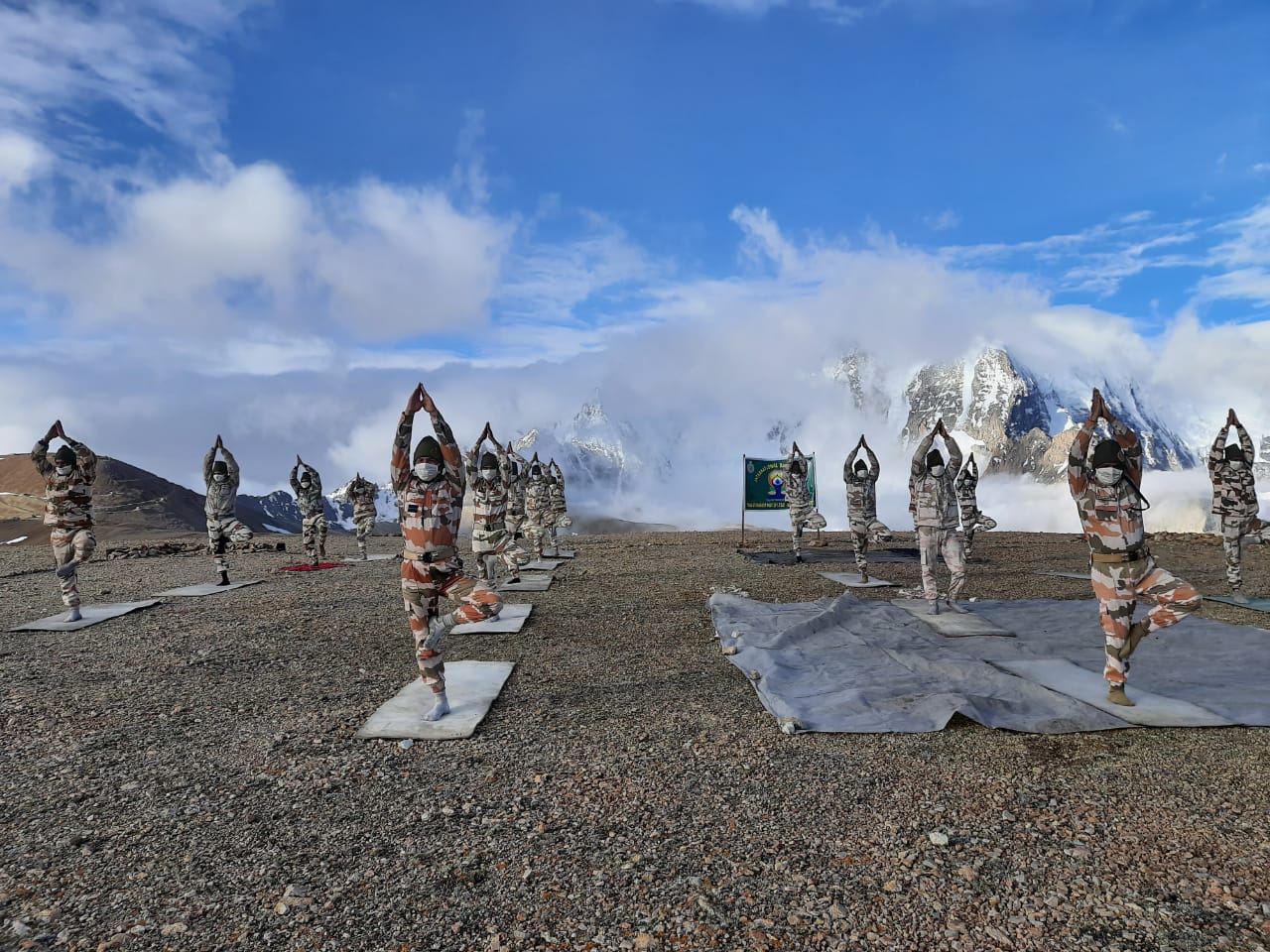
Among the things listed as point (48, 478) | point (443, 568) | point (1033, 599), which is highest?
point (48, 478)

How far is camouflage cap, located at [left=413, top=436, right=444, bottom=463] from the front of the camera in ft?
23.9

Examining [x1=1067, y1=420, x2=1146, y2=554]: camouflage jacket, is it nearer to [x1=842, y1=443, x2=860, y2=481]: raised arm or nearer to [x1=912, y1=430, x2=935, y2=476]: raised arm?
[x1=912, y1=430, x2=935, y2=476]: raised arm

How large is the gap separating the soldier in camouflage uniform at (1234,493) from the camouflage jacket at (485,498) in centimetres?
1486

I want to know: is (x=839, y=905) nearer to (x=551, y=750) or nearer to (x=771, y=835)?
(x=771, y=835)

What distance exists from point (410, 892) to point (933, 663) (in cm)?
705

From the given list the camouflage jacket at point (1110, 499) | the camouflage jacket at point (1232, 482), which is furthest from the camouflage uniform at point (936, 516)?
the camouflage jacket at point (1232, 482)

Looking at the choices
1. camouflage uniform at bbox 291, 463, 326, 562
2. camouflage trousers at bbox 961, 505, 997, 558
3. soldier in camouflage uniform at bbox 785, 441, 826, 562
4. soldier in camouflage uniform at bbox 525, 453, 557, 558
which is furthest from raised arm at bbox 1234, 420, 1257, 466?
camouflage uniform at bbox 291, 463, 326, 562

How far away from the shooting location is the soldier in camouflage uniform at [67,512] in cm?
1190

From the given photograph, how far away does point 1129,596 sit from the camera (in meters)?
7.21

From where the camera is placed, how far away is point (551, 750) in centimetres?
638

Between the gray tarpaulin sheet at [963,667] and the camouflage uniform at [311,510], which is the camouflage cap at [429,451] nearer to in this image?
the gray tarpaulin sheet at [963,667]

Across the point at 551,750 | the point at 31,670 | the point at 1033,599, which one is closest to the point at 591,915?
the point at 551,750

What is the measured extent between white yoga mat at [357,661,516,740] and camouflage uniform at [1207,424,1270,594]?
14.8m

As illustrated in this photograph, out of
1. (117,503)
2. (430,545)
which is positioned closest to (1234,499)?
(430,545)
